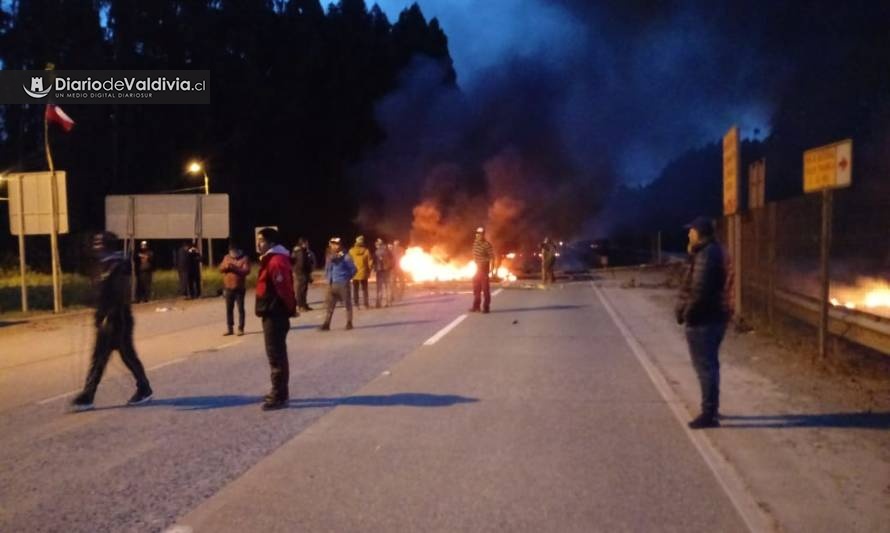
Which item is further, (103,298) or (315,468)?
(103,298)

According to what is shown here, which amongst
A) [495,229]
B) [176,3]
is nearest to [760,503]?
[495,229]

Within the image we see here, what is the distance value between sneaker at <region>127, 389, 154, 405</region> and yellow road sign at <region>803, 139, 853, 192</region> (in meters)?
7.84

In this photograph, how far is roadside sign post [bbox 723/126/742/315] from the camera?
53.3ft

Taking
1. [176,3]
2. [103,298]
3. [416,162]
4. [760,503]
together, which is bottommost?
[760,503]

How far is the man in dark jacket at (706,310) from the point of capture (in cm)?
797

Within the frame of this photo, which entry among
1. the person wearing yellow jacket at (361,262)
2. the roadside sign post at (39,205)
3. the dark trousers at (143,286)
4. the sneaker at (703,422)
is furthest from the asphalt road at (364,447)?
the dark trousers at (143,286)

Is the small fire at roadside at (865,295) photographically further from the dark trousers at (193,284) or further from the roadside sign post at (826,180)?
the dark trousers at (193,284)

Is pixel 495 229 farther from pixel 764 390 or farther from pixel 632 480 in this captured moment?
pixel 632 480

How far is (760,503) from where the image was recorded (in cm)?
595

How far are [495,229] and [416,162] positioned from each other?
4768 millimetres

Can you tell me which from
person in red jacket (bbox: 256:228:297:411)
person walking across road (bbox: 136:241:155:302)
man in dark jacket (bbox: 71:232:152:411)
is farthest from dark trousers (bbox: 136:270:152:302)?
person in red jacket (bbox: 256:228:297:411)

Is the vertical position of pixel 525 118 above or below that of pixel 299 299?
above

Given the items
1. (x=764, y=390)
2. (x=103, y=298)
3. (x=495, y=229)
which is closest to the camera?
(x=103, y=298)

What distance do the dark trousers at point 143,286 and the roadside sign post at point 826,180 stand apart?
19.7 metres
